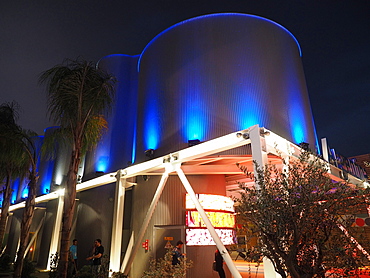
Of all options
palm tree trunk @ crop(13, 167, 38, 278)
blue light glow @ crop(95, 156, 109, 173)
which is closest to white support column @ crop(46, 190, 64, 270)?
blue light glow @ crop(95, 156, 109, 173)

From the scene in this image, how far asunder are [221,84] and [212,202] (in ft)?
14.1

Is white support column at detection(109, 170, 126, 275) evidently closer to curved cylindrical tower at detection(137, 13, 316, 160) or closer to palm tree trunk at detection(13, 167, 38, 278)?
curved cylindrical tower at detection(137, 13, 316, 160)

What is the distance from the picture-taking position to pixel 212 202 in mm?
9828

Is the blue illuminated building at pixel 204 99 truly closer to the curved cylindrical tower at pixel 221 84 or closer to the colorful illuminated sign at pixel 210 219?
the curved cylindrical tower at pixel 221 84

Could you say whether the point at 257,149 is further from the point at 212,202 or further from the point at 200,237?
the point at 200,237

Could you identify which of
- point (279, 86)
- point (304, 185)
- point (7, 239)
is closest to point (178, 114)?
point (279, 86)

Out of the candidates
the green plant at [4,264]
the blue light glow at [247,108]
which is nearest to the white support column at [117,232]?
the blue light glow at [247,108]

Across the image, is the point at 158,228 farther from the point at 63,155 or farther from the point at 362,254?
the point at 63,155

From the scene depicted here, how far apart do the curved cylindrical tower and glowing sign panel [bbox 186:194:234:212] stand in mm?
2009

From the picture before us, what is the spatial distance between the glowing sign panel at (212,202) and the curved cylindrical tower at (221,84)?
79.1 inches

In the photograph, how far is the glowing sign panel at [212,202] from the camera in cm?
970

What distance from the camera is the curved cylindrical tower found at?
10000mm

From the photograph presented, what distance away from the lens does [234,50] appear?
10.9m

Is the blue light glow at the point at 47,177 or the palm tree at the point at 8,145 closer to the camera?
the palm tree at the point at 8,145
